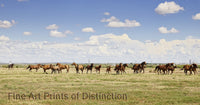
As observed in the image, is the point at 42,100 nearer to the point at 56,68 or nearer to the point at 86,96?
the point at 86,96

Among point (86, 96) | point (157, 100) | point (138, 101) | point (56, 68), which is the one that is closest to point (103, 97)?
point (86, 96)

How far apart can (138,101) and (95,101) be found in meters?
3.03

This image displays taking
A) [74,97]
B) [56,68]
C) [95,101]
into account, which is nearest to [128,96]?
[95,101]

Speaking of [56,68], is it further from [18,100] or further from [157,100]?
[157,100]

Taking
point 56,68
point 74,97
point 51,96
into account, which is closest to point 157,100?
point 74,97

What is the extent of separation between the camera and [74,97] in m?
16.4

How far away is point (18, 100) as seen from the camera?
1533cm

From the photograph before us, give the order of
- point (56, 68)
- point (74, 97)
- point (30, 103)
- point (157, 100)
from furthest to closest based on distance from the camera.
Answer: point (56, 68) < point (74, 97) < point (157, 100) < point (30, 103)

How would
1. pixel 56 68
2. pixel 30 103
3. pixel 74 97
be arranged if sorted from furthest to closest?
1. pixel 56 68
2. pixel 74 97
3. pixel 30 103

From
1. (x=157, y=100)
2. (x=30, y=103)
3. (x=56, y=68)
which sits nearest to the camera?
(x=30, y=103)

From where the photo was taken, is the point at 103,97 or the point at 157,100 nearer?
the point at 157,100

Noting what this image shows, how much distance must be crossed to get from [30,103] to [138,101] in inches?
292

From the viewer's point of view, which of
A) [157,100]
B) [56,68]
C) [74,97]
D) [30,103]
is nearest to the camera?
[30,103]

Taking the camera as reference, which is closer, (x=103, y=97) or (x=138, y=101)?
(x=138, y=101)
